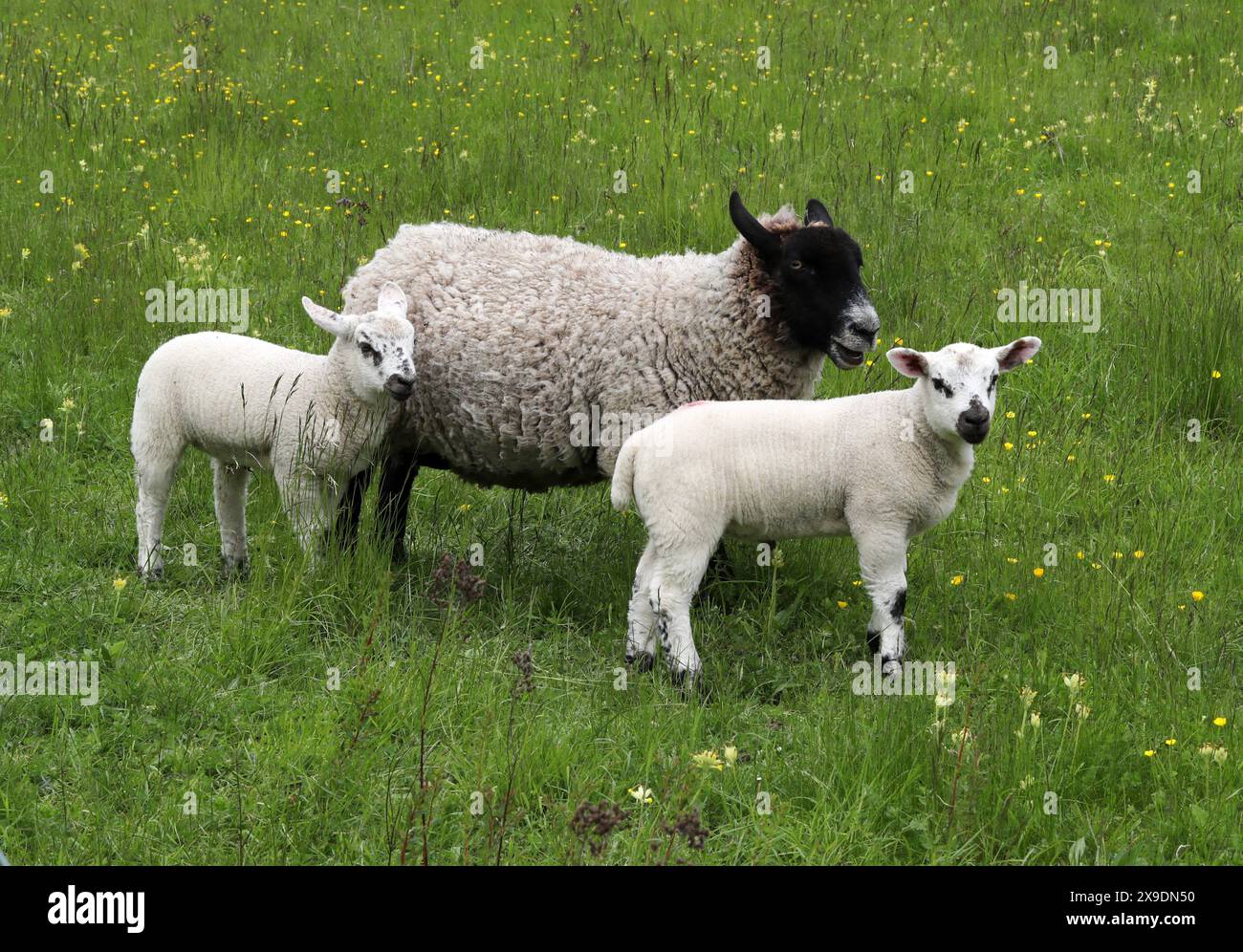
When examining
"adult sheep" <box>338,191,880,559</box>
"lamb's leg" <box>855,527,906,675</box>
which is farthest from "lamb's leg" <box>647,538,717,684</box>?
"adult sheep" <box>338,191,880,559</box>

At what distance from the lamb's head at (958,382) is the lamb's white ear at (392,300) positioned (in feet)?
7.86

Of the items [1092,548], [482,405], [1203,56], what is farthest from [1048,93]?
[482,405]

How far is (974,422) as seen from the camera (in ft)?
17.2

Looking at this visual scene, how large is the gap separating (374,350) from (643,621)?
1777mm

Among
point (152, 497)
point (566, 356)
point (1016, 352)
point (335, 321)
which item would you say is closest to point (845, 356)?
point (1016, 352)

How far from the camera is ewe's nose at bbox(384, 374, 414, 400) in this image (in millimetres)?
6016

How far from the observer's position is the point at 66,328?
341 inches

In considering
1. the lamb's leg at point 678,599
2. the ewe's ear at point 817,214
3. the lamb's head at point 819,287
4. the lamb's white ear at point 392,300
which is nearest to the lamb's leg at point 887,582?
the lamb's leg at point 678,599

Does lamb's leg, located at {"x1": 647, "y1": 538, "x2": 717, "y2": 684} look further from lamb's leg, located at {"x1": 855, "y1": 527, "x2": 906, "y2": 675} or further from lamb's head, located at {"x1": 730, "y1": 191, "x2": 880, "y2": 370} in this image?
lamb's head, located at {"x1": 730, "y1": 191, "x2": 880, "y2": 370}

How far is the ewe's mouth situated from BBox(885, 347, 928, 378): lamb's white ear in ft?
2.58

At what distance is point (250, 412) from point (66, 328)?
3.15 meters

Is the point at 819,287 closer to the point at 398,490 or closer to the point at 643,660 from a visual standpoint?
the point at 643,660

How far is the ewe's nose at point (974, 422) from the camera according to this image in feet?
17.1

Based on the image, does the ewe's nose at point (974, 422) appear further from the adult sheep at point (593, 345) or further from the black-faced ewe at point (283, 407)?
the black-faced ewe at point (283, 407)
